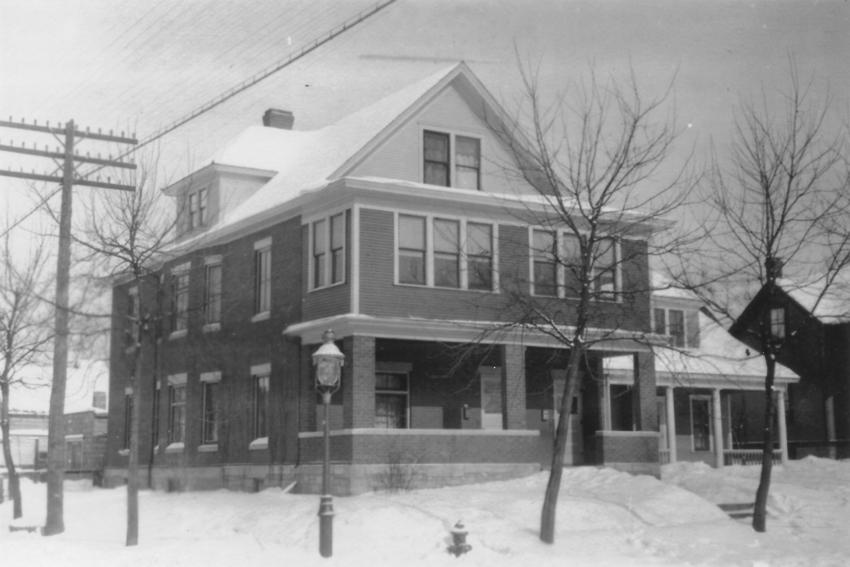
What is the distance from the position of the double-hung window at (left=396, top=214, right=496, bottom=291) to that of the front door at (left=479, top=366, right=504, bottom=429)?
9.48ft

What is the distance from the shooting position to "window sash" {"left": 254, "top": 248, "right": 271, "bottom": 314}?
91.5ft

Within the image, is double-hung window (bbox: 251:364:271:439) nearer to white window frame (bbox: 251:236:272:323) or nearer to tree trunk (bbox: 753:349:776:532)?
white window frame (bbox: 251:236:272:323)

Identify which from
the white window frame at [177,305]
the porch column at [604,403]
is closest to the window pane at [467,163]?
the porch column at [604,403]

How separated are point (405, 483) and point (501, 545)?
591 cm

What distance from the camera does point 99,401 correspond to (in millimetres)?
52250

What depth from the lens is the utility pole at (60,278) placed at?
66.7ft

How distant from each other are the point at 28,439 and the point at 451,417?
124ft

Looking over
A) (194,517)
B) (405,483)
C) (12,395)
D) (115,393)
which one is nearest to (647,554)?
(405,483)

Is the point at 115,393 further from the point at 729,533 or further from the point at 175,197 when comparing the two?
the point at 729,533

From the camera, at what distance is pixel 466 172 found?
26.1 meters

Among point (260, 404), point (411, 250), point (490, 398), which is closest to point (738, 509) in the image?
point (490, 398)

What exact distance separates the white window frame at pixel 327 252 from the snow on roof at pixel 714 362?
841cm

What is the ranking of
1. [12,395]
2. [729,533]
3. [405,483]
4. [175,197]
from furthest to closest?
1. [12,395]
2. [175,197]
3. [405,483]
4. [729,533]

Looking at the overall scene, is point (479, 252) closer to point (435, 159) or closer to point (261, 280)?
point (435, 159)
